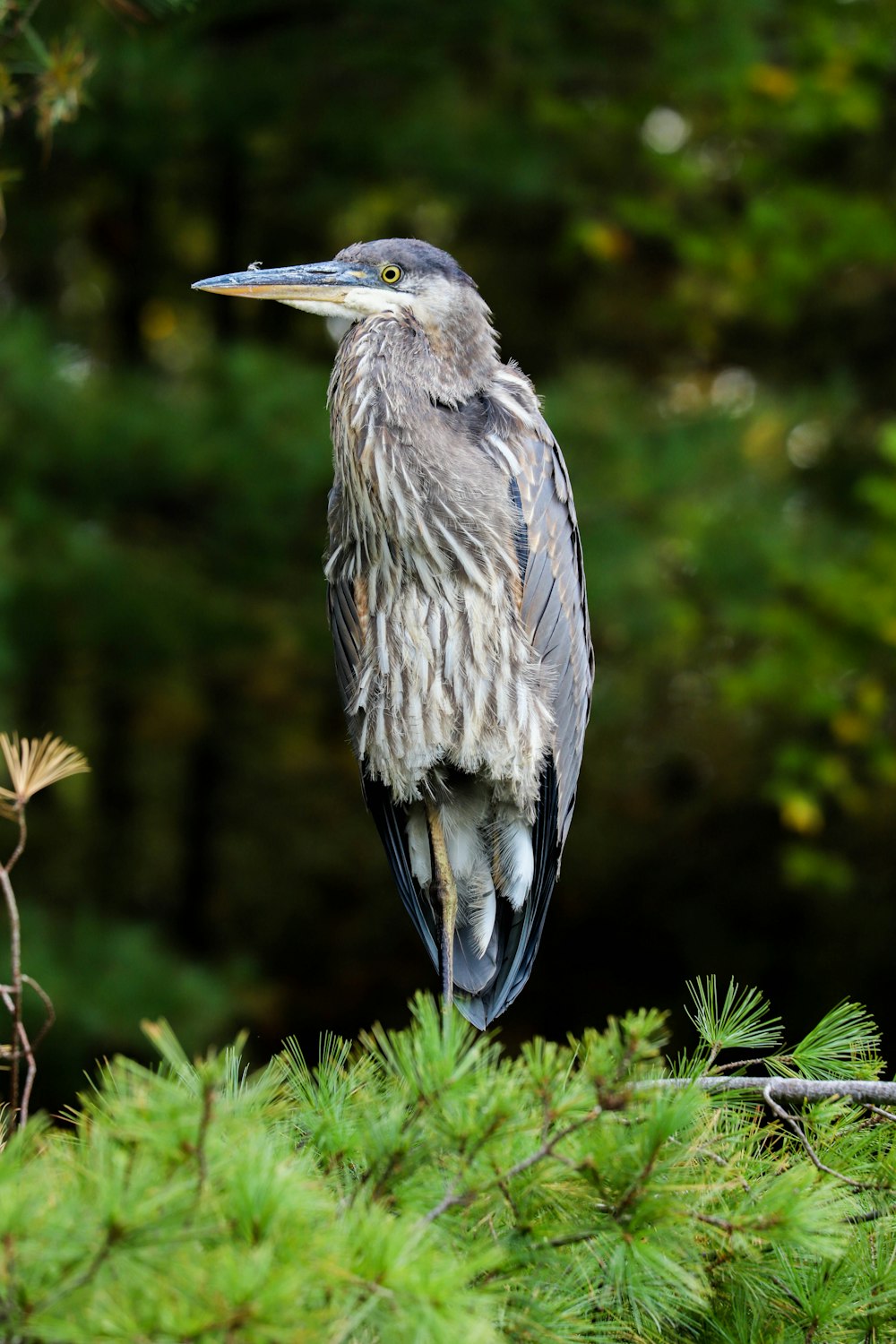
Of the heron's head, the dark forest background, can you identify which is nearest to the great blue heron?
the heron's head

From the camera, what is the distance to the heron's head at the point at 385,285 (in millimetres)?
2881

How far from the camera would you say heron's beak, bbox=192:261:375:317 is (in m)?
2.80

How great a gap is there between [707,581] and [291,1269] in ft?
15.6

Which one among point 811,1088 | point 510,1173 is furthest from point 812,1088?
point 510,1173

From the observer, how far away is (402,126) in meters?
5.27

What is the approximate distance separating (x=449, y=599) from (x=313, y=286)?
721mm

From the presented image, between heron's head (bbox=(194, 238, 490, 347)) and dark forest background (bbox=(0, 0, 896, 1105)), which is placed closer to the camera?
heron's head (bbox=(194, 238, 490, 347))

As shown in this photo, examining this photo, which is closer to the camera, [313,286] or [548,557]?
[313,286]

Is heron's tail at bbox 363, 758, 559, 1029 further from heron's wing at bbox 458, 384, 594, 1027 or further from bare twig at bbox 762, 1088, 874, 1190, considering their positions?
bare twig at bbox 762, 1088, 874, 1190

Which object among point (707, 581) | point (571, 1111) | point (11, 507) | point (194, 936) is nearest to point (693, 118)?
point (707, 581)

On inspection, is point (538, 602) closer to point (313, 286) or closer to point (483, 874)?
point (483, 874)

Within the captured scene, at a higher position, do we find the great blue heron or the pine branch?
the great blue heron

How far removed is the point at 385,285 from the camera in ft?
9.64

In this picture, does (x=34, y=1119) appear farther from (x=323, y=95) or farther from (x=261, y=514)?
(x=323, y=95)
